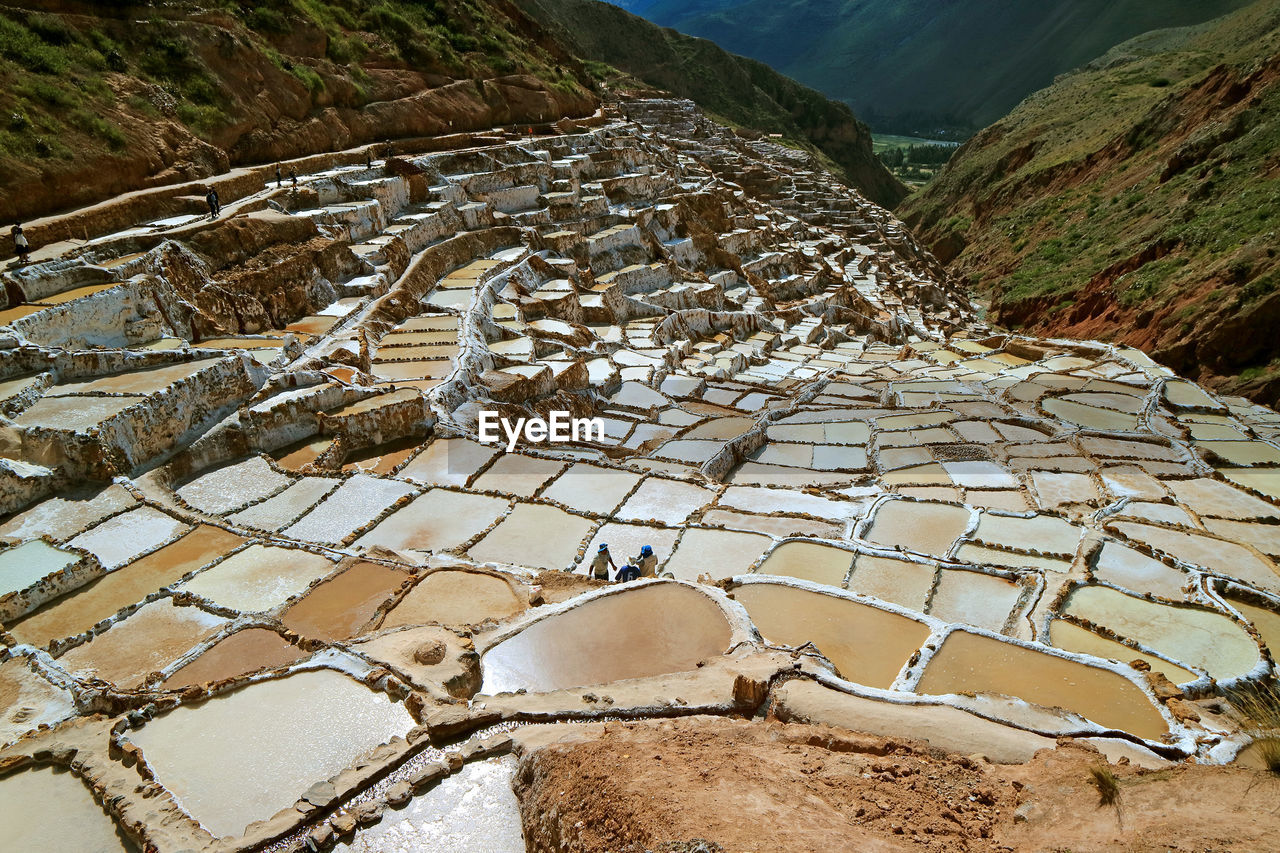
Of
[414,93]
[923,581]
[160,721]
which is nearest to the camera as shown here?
[160,721]

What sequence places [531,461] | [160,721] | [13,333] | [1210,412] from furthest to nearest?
[1210,412]
[531,461]
[13,333]
[160,721]

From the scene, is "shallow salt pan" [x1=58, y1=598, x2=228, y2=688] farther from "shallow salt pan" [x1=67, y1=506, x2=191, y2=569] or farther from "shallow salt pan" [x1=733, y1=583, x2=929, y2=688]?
"shallow salt pan" [x1=733, y1=583, x2=929, y2=688]

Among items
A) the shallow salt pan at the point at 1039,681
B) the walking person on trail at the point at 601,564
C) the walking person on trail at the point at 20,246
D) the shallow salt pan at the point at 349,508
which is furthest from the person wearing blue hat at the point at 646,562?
the walking person on trail at the point at 20,246

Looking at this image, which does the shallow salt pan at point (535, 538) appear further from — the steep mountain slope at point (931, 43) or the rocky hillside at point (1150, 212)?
the steep mountain slope at point (931, 43)

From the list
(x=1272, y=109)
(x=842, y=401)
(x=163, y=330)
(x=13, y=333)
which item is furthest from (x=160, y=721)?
(x=1272, y=109)

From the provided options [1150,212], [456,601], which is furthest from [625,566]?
[1150,212]

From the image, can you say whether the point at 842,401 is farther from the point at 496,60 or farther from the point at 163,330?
the point at 496,60

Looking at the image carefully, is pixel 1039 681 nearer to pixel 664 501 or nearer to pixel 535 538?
pixel 664 501
